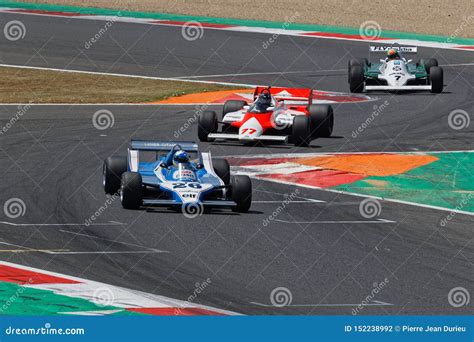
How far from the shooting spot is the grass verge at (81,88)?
33.9 m

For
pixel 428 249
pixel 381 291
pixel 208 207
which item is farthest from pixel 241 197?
pixel 381 291

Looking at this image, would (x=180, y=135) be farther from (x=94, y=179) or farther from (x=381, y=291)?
(x=381, y=291)

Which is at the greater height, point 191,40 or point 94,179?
point 191,40

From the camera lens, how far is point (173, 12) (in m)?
52.4

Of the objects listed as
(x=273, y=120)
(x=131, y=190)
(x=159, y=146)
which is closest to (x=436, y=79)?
(x=273, y=120)

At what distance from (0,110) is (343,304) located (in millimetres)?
17738

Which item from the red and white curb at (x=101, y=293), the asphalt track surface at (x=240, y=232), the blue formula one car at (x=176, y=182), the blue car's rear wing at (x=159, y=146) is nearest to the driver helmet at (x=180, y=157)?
the blue formula one car at (x=176, y=182)

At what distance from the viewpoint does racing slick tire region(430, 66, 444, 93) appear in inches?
1369

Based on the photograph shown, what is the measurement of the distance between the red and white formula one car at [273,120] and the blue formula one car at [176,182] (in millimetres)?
5410

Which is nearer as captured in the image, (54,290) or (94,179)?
(54,290)

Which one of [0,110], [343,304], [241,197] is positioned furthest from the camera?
[0,110]

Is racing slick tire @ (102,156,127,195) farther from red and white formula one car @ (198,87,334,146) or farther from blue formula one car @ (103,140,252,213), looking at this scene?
red and white formula one car @ (198,87,334,146)

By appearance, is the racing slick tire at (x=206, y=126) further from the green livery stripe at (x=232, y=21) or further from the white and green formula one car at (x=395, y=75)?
the green livery stripe at (x=232, y=21)

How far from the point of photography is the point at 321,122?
2830cm
